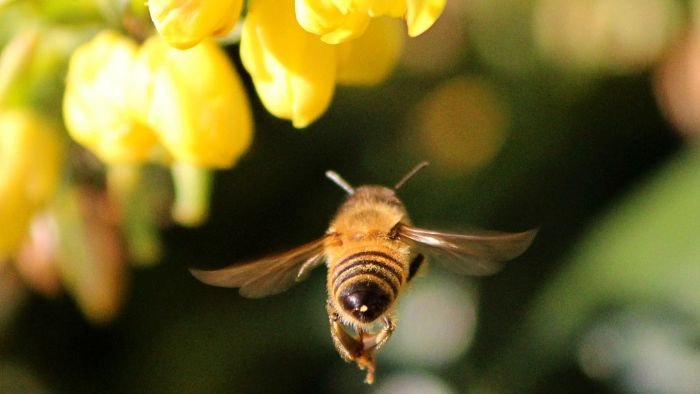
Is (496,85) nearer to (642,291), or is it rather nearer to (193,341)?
(642,291)

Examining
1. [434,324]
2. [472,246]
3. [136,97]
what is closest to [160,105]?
[136,97]

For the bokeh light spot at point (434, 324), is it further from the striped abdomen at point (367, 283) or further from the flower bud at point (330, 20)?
the flower bud at point (330, 20)

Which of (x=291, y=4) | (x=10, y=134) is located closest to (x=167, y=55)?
(x=291, y=4)

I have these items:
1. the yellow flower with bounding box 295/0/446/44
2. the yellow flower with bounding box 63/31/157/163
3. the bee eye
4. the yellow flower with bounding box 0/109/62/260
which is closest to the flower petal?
the yellow flower with bounding box 295/0/446/44

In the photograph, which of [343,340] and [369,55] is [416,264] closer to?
[343,340]

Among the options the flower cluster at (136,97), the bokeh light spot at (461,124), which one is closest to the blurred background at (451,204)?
the bokeh light spot at (461,124)

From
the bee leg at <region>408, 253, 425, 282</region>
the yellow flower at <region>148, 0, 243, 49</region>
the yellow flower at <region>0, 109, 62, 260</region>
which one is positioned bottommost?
the yellow flower at <region>0, 109, 62, 260</region>

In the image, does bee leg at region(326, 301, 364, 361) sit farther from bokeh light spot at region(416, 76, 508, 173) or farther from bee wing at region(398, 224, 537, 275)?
bokeh light spot at region(416, 76, 508, 173)
